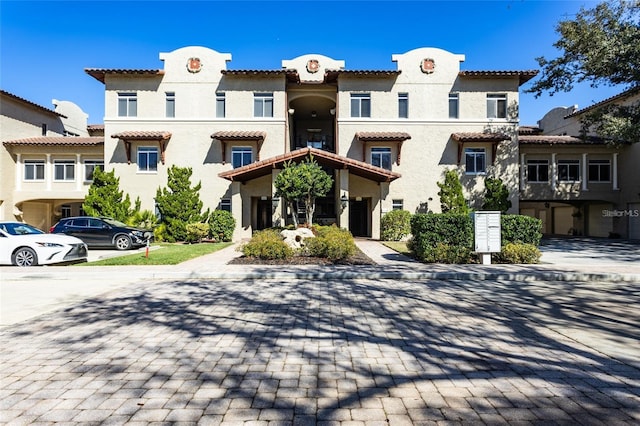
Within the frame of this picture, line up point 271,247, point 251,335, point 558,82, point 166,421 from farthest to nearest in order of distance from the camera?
point 558,82, point 271,247, point 251,335, point 166,421

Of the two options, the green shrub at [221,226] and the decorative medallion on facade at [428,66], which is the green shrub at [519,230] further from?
the decorative medallion on facade at [428,66]

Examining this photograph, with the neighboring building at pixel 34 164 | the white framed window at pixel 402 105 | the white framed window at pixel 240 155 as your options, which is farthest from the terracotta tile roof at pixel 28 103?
the white framed window at pixel 402 105

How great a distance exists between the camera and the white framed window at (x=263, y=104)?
78.7ft

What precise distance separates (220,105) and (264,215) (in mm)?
8418

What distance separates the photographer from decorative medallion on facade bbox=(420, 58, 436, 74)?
24031mm

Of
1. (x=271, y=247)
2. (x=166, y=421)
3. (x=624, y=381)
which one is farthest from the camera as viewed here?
(x=271, y=247)

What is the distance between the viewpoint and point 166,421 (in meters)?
2.93

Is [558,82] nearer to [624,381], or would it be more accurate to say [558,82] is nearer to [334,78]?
[334,78]

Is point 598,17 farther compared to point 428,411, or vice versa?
point 598,17

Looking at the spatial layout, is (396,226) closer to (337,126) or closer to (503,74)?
(337,126)

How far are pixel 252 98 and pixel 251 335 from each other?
2165 cm

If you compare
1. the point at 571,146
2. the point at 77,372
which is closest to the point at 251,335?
the point at 77,372

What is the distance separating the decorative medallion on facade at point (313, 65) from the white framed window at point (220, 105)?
7911mm

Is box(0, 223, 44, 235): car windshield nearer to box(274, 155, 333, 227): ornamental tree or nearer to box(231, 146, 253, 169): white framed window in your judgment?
box(274, 155, 333, 227): ornamental tree
